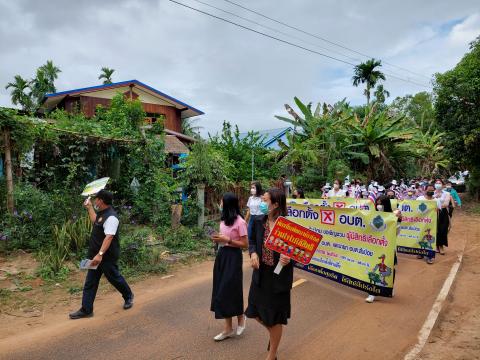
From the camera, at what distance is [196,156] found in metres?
10.6

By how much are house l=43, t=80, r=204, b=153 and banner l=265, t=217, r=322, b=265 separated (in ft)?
48.1

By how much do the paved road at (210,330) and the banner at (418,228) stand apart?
6.26ft

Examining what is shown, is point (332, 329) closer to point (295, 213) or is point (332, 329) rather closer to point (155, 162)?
point (295, 213)

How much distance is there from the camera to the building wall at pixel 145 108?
20078 mm

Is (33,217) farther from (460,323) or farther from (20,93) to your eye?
(20,93)

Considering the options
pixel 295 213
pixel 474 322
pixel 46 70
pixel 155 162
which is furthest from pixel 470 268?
pixel 46 70

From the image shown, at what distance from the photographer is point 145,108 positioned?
21.9 metres

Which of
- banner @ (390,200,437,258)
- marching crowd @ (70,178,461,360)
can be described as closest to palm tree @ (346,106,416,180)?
banner @ (390,200,437,258)

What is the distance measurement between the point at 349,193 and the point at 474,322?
8.22 metres

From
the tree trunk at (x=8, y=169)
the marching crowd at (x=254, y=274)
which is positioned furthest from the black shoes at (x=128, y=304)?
the tree trunk at (x=8, y=169)

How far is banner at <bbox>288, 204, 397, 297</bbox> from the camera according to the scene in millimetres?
5590

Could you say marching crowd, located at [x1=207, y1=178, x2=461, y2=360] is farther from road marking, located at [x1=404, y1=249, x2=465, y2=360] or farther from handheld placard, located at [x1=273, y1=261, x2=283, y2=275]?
road marking, located at [x1=404, y1=249, x2=465, y2=360]

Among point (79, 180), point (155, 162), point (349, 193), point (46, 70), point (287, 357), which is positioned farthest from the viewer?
point (46, 70)

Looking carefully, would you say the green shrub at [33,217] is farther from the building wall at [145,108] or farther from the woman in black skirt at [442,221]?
the building wall at [145,108]
